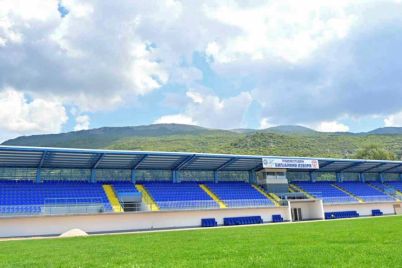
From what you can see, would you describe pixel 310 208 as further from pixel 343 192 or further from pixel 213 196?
pixel 213 196

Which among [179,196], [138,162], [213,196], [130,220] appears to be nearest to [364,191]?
[213,196]

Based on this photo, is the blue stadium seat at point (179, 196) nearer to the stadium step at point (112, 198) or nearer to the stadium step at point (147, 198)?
the stadium step at point (147, 198)

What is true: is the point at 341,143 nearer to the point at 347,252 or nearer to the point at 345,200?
the point at 345,200

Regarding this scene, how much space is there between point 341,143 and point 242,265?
128 meters

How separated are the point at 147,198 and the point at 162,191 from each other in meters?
2.40

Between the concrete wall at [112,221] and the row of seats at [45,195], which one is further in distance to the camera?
the row of seats at [45,195]

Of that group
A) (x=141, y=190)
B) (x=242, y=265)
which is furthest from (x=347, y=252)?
(x=141, y=190)

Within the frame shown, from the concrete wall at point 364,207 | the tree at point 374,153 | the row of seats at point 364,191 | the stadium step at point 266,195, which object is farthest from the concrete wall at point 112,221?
the tree at point 374,153

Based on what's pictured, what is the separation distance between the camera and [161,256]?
37.9 feet

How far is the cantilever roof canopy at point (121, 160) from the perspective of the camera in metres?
33.7

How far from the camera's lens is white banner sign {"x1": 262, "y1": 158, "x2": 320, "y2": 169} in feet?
146

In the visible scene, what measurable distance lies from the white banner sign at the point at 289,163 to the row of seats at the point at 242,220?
6.81 m

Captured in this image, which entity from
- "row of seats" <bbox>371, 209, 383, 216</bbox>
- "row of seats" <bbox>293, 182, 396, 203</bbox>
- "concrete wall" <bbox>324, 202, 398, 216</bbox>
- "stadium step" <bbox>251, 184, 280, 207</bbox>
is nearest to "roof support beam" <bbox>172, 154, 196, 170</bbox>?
"stadium step" <bbox>251, 184, 280, 207</bbox>

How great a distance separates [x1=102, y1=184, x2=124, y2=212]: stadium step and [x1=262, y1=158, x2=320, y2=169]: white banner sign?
18.1 meters
